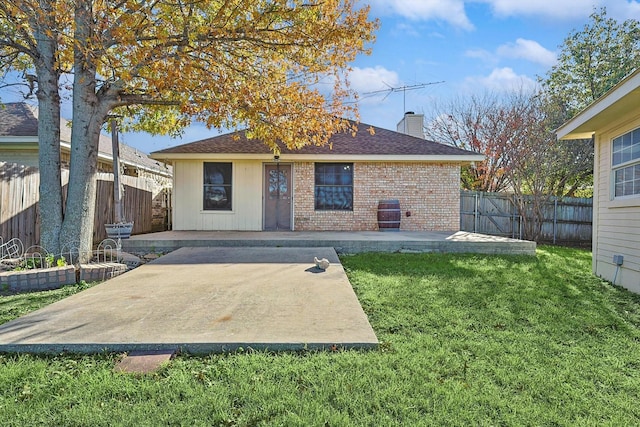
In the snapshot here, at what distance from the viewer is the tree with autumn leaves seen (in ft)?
20.0

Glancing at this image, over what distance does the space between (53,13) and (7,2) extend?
526 millimetres

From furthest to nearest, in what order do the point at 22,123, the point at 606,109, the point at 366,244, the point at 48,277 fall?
the point at 22,123
the point at 366,244
the point at 606,109
the point at 48,277

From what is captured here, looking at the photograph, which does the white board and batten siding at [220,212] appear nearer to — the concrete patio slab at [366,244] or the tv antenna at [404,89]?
the concrete patio slab at [366,244]

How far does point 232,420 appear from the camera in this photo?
2057 millimetres

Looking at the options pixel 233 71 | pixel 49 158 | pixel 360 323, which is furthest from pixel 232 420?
pixel 233 71

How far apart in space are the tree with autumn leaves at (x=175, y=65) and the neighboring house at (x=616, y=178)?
420cm

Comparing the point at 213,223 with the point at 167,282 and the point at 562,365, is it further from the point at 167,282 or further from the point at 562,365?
the point at 562,365

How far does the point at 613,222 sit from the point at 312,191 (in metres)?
7.04

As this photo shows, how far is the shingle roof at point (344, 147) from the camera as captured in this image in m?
10.7

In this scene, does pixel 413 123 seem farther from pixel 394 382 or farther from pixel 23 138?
pixel 394 382

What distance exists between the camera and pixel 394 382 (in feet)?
8.13

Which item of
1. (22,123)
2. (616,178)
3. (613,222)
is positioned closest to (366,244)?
(613,222)

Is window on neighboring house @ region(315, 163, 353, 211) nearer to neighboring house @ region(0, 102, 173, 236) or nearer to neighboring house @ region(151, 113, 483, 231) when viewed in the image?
neighboring house @ region(151, 113, 483, 231)

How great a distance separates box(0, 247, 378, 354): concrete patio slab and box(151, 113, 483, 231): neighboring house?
5.20m
